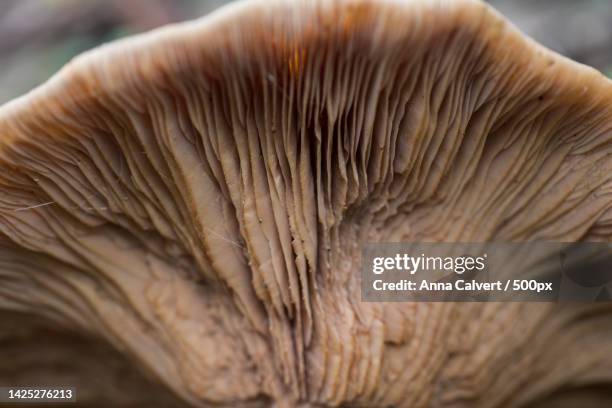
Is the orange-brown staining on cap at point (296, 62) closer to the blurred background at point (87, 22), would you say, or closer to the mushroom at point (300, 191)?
the mushroom at point (300, 191)

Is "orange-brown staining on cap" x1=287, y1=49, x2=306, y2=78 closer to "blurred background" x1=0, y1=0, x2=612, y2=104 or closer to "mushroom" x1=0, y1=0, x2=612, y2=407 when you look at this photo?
"mushroom" x1=0, y1=0, x2=612, y2=407

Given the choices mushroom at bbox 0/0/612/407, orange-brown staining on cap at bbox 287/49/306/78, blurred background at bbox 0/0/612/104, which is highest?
blurred background at bbox 0/0/612/104

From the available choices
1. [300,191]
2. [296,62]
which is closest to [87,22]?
[300,191]

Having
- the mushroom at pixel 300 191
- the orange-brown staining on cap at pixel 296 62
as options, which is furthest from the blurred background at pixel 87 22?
the orange-brown staining on cap at pixel 296 62

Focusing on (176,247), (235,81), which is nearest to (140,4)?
(176,247)

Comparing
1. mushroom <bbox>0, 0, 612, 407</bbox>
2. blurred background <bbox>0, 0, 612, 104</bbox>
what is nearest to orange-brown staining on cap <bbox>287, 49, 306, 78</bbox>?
mushroom <bbox>0, 0, 612, 407</bbox>

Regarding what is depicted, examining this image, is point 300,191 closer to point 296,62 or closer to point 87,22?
point 296,62
